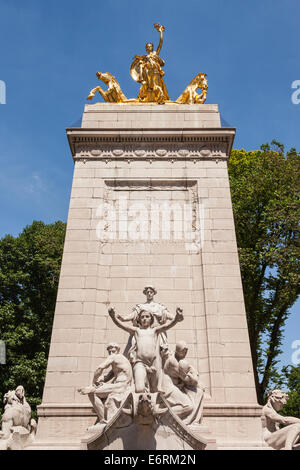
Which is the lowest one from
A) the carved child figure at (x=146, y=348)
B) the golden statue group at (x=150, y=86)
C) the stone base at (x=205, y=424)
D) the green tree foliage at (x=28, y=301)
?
the stone base at (x=205, y=424)

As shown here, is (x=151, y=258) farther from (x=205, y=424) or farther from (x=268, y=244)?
(x=268, y=244)

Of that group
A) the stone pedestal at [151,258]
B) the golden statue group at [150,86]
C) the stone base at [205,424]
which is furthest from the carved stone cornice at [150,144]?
the stone base at [205,424]

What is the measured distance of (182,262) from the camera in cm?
1317

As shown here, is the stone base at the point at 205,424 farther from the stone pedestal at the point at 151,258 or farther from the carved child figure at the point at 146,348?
the carved child figure at the point at 146,348

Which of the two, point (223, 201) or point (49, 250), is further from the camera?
point (49, 250)

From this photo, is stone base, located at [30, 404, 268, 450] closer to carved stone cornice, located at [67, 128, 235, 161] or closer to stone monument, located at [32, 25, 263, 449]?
stone monument, located at [32, 25, 263, 449]

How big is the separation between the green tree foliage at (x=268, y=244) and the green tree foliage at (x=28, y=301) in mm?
12708

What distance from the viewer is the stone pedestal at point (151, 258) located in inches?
432

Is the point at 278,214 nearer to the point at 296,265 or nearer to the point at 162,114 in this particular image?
the point at 296,265

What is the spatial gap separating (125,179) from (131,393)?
796cm

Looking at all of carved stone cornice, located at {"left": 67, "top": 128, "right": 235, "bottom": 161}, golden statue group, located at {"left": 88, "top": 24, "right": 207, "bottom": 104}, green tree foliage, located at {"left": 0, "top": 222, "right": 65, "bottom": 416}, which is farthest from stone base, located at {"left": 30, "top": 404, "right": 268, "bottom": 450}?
green tree foliage, located at {"left": 0, "top": 222, "right": 65, "bottom": 416}

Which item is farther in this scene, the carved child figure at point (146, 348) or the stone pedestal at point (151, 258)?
the stone pedestal at point (151, 258)
